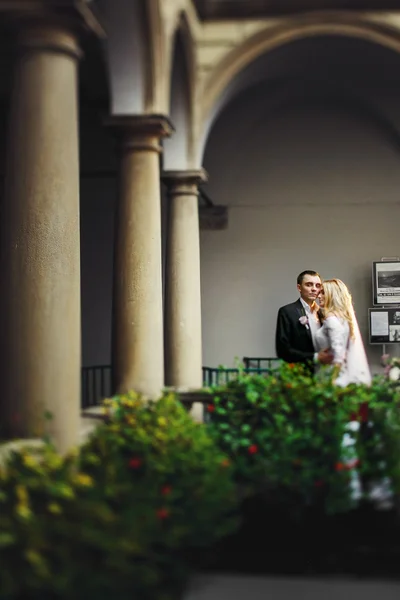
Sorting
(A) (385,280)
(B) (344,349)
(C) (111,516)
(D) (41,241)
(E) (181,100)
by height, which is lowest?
(C) (111,516)

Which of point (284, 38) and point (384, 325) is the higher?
point (284, 38)

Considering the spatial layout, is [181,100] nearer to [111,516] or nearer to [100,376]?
[100,376]

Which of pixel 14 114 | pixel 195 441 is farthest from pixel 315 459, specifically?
pixel 14 114

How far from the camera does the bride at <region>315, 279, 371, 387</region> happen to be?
6.41 metres

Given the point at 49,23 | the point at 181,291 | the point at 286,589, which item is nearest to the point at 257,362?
the point at 181,291

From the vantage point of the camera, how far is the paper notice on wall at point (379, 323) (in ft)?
46.8

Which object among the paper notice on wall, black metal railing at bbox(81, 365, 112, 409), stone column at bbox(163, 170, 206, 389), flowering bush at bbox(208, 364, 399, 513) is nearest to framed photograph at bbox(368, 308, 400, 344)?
the paper notice on wall

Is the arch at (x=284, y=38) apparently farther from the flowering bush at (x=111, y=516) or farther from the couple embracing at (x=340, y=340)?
the flowering bush at (x=111, y=516)

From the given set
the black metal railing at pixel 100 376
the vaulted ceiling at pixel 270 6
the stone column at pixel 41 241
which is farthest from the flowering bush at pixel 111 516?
the black metal railing at pixel 100 376

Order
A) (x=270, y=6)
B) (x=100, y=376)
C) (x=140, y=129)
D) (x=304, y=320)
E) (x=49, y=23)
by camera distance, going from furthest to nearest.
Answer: (x=100, y=376), (x=270, y=6), (x=140, y=129), (x=304, y=320), (x=49, y=23)

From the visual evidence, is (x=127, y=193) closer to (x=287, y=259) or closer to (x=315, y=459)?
(x=315, y=459)

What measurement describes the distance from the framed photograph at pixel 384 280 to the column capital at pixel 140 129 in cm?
691

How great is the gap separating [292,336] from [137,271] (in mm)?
1695

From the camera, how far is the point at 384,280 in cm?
1436
